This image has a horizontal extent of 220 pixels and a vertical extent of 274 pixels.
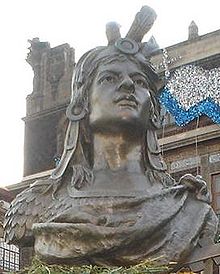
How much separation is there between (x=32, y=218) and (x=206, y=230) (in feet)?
3.09

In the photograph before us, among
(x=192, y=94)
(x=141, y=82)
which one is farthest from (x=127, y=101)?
(x=192, y=94)

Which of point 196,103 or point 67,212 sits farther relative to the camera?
point 196,103

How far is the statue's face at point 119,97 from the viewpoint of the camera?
5137mm

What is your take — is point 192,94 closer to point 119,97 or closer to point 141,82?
point 141,82

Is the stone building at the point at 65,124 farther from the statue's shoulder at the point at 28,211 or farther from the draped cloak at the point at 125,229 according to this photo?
the draped cloak at the point at 125,229

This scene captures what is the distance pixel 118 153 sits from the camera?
5219 mm

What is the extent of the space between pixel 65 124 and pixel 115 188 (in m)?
26.3

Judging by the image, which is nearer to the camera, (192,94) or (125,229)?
(125,229)

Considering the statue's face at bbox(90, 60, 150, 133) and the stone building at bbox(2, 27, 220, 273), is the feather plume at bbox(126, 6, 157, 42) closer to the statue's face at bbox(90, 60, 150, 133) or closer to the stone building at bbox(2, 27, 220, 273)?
the statue's face at bbox(90, 60, 150, 133)

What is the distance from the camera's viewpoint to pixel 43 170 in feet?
106

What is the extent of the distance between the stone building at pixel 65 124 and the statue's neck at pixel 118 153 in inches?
802

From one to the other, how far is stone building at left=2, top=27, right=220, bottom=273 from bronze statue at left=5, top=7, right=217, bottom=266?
20.3m

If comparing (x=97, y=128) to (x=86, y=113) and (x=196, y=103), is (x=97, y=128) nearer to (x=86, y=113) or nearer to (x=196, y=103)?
(x=86, y=113)

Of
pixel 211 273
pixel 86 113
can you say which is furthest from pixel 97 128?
pixel 211 273
